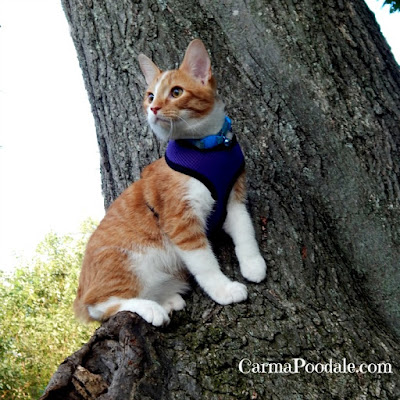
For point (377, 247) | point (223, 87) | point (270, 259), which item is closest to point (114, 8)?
point (223, 87)

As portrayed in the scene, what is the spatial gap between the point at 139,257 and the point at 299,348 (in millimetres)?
938

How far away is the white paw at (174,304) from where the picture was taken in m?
2.41

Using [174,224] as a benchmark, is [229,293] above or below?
below

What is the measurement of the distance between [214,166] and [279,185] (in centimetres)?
50

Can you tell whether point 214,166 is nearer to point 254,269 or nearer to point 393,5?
point 254,269

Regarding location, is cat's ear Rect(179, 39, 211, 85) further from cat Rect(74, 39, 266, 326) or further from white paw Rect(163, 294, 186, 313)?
white paw Rect(163, 294, 186, 313)

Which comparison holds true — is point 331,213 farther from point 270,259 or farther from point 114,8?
point 114,8

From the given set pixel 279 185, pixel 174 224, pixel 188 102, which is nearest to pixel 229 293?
pixel 174 224

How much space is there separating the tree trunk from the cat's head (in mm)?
400

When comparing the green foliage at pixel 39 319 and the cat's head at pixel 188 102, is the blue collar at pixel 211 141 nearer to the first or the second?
the cat's head at pixel 188 102

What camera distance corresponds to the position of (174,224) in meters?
2.49

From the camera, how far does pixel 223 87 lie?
10.1 feet

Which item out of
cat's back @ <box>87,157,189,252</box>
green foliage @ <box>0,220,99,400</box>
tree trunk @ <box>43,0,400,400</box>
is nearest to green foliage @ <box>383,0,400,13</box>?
tree trunk @ <box>43,0,400,400</box>

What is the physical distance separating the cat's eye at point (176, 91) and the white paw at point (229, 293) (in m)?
1.04
